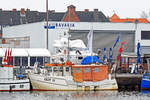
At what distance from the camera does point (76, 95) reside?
56562 millimetres

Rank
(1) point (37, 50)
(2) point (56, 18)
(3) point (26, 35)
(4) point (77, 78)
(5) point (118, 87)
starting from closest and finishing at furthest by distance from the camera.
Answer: (4) point (77, 78), (5) point (118, 87), (1) point (37, 50), (3) point (26, 35), (2) point (56, 18)

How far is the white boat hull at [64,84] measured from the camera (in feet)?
196

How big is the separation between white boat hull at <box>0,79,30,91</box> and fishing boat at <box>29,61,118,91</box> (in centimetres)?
114

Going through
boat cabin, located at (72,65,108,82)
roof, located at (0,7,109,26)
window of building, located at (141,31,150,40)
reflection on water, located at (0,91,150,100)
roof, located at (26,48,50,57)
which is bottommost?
reflection on water, located at (0,91,150,100)

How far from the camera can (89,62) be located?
60.4 metres

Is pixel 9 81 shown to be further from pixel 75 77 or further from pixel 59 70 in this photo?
pixel 75 77

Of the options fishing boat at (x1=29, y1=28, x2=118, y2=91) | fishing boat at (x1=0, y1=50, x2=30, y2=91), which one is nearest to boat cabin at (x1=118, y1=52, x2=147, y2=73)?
fishing boat at (x1=29, y1=28, x2=118, y2=91)

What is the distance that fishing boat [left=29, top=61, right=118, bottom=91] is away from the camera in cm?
5941

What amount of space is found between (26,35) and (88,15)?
28064 millimetres

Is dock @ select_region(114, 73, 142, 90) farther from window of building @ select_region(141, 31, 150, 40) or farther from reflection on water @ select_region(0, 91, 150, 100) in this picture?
window of building @ select_region(141, 31, 150, 40)

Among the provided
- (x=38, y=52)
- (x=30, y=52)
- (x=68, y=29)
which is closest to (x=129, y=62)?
(x=38, y=52)

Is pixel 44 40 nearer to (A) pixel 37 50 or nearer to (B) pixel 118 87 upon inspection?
(A) pixel 37 50

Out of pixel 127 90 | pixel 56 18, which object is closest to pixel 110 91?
pixel 127 90

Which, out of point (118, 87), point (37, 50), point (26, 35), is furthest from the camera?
point (26, 35)
